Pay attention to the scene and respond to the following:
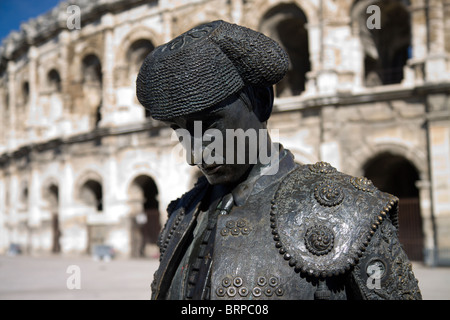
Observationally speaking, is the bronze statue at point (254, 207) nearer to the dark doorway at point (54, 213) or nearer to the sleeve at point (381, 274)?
the sleeve at point (381, 274)

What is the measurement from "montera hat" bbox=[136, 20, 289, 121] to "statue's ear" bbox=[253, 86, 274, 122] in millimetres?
55

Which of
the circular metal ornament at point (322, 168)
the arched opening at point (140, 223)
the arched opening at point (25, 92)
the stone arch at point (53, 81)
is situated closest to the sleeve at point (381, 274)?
the circular metal ornament at point (322, 168)

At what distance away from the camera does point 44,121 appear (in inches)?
850

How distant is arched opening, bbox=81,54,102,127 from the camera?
66.1 ft

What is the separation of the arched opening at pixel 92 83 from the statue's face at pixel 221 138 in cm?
1926

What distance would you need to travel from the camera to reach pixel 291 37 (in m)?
16.9

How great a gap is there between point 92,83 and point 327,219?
65.5 ft

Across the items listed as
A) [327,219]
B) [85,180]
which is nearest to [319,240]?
[327,219]

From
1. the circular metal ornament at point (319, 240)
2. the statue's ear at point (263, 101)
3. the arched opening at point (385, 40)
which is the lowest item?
the circular metal ornament at point (319, 240)

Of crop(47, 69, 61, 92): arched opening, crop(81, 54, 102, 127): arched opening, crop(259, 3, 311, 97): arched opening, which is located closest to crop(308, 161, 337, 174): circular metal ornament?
crop(259, 3, 311, 97): arched opening

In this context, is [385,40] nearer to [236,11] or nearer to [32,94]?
[236,11]

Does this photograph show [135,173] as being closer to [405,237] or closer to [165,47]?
[405,237]

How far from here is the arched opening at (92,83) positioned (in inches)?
794
